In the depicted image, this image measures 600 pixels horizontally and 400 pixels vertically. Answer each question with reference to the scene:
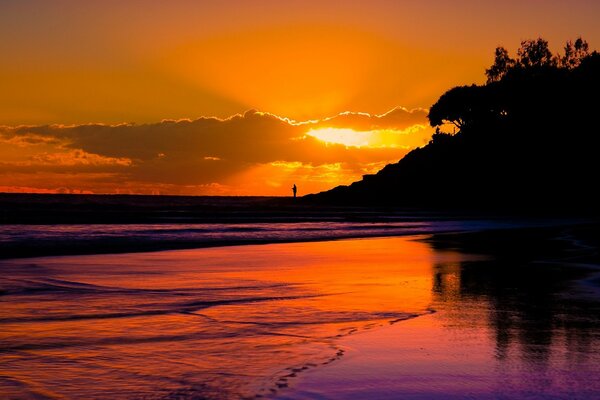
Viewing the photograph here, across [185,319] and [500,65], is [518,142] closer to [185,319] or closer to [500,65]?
[500,65]

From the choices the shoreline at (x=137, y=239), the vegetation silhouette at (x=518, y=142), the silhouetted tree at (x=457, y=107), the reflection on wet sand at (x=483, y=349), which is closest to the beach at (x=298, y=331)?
the reflection on wet sand at (x=483, y=349)

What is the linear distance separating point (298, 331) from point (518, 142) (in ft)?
366

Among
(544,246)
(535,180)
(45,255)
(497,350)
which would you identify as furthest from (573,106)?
(497,350)

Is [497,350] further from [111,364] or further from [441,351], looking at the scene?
[111,364]

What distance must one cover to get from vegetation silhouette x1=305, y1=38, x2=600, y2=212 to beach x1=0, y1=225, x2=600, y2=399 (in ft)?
286

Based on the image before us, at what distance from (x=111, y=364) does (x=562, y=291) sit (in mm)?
8938

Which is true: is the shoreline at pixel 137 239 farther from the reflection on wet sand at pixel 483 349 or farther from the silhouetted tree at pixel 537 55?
the silhouetted tree at pixel 537 55

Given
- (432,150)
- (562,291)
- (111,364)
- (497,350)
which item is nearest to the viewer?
(111,364)

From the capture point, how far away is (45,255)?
22219mm

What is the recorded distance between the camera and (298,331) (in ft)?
31.9

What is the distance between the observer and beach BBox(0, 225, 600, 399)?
7109 millimetres

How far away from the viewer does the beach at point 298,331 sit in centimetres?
711

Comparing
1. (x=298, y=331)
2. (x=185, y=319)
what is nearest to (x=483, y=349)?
(x=298, y=331)

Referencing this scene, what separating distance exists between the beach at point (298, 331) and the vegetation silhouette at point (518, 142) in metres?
87.2
